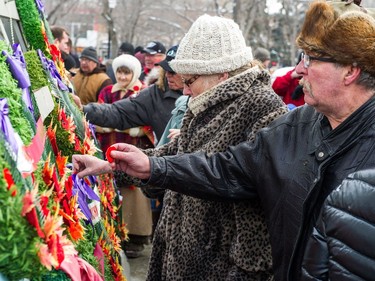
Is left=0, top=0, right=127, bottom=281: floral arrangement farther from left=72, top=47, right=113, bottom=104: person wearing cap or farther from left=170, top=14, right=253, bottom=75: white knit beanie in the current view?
left=72, top=47, right=113, bottom=104: person wearing cap

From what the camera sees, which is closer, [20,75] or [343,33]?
[20,75]

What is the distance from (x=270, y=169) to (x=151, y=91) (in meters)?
3.45

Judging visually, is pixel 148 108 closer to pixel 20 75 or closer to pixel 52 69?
pixel 52 69

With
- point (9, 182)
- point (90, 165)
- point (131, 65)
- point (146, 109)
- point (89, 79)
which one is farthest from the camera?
point (89, 79)

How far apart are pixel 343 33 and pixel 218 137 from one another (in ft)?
2.82

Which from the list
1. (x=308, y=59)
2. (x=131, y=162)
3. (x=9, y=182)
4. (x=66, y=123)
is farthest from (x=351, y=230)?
(x=66, y=123)

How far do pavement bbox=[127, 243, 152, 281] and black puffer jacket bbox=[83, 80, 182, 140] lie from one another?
1.32 metres

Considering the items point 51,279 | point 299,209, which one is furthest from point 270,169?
point 51,279

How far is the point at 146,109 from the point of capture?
5996 millimetres

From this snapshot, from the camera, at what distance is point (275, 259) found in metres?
2.65

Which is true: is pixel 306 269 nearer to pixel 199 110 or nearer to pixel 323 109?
pixel 323 109

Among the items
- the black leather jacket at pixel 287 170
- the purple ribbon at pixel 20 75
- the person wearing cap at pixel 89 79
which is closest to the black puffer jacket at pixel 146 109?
the person wearing cap at pixel 89 79

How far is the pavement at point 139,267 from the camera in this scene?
600 cm

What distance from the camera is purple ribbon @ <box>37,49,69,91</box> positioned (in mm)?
2883
